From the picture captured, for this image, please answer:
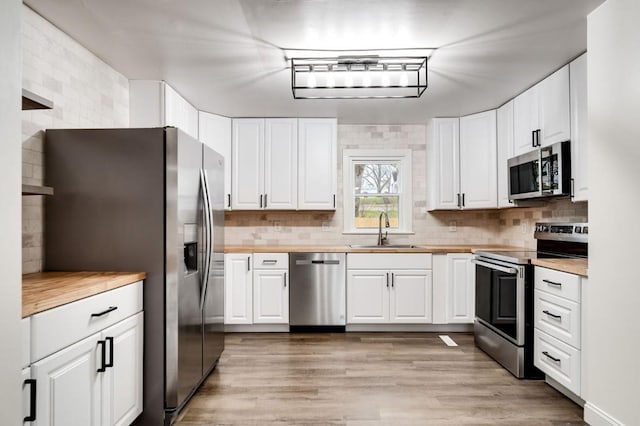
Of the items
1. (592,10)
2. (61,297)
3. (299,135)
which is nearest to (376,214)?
(299,135)

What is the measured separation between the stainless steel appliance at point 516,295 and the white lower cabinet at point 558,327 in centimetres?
8

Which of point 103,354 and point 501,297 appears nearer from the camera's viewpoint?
point 103,354

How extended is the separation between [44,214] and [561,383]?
3308 millimetres

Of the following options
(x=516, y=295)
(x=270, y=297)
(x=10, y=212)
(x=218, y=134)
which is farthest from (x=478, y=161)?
(x=10, y=212)

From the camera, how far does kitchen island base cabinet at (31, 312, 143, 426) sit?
1.56 meters

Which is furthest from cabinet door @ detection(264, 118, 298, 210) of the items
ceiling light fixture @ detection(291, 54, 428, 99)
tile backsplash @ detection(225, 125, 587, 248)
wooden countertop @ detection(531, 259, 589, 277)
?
wooden countertop @ detection(531, 259, 589, 277)

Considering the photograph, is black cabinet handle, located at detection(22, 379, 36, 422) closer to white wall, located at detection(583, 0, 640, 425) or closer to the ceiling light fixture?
the ceiling light fixture

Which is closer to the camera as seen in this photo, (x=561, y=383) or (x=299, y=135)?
(x=561, y=383)

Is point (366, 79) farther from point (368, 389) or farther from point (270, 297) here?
point (270, 297)

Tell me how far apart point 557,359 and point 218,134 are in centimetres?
365

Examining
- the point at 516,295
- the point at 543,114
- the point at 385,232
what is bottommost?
the point at 516,295

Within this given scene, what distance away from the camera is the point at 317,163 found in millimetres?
4605

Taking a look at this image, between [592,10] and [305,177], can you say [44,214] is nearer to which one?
[305,177]

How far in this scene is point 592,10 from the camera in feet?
7.50
